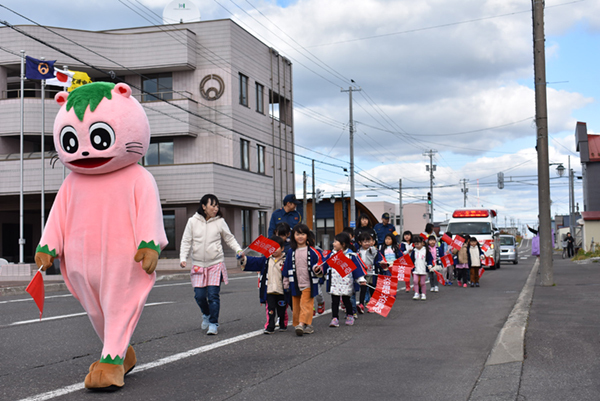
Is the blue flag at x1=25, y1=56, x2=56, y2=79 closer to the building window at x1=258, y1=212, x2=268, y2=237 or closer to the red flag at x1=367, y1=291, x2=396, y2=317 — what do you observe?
the building window at x1=258, y1=212, x2=268, y2=237

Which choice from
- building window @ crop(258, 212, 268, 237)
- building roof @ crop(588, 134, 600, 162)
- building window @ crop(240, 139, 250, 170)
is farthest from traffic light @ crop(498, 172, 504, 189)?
building window @ crop(240, 139, 250, 170)

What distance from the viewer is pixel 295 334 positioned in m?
8.04

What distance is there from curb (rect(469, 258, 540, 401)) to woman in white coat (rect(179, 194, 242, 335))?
3.37m

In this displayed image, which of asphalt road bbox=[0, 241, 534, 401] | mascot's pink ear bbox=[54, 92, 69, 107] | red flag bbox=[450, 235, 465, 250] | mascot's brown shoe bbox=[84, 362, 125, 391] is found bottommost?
asphalt road bbox=[0, 241, 534, 401]

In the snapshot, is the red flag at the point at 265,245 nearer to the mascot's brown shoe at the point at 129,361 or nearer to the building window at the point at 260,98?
the mascot's brown shoe at the point at 129,361

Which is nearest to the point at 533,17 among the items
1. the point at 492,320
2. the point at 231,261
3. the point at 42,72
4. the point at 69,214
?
the point at 492,320

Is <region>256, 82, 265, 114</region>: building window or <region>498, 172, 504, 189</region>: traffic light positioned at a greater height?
<region>256, 82, 265, 114</region>: building window

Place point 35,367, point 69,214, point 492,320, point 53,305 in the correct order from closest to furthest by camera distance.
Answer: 1. point 69,214
2. point 35,367
3. point 492,320
4. point 53,305

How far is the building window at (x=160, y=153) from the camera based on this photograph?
105 feet

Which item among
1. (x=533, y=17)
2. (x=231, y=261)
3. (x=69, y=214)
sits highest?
(x=533, y=17)

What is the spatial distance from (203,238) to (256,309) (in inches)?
141

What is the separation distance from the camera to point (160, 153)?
32.3 metres

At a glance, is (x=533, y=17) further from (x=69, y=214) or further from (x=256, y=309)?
(x=69, y=214)

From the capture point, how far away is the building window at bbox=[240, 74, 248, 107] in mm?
33719
